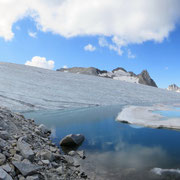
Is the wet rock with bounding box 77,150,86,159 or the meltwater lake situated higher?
the meltwater lake

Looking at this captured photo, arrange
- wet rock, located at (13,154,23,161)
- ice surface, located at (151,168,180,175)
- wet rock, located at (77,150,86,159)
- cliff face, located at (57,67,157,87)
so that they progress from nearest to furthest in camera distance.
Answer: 1. wet rock, located at (13,154,23,161)
2. ice surface, located at (151,168,180,175)
3. wet rock, located at (77,150,86,159)
4. cliff face, located at (57,67,157,87)

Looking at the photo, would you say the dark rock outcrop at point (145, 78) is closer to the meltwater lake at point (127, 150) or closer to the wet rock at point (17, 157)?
the meltwater lake at point (127, 150)

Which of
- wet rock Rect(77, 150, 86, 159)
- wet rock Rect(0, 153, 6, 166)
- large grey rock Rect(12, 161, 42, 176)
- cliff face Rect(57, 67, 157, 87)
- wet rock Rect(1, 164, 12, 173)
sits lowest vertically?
wet rock Rect(77, 150, 86, 159)

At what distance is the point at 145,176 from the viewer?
2.41 m

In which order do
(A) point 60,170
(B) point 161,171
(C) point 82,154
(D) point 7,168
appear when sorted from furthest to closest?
(C) point 82,154 → (B) point 161,171 → (A) point 60,170 → (D) point 7,168

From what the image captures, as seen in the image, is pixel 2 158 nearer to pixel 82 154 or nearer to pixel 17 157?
pixel 17 157

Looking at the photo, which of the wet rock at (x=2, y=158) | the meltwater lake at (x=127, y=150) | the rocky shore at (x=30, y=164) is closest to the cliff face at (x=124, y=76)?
the meltwater lake at (x=127, y=150)

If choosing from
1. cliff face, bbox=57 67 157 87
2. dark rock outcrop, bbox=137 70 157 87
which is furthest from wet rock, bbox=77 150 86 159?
dark rock outcrop, bbox=137 70 157 87

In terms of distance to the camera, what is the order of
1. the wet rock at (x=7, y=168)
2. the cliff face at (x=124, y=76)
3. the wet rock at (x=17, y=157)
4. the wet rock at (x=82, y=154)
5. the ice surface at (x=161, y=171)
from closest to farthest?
the wet rock at (x=7, y=168)
the wet rock at (x=17, y=157)
the ice surface at (x=161, y=171)
the wet rock at (x=82, y=154)
the cliff face at (x=124, y=76)

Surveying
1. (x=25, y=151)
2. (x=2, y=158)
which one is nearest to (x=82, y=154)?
(x=25, y=151)

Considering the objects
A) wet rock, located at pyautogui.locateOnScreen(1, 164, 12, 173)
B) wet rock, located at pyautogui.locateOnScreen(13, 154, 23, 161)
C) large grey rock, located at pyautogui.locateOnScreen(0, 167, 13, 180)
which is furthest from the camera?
wet rock, located at pyautogui.locateOnScreen(13, 154, 23, 161)

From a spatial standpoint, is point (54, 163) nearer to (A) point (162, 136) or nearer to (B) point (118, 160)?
(B) point (118, 160)

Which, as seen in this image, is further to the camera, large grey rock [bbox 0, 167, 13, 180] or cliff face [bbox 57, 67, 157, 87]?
cliff face [bbox 57, 67, 157, 87]

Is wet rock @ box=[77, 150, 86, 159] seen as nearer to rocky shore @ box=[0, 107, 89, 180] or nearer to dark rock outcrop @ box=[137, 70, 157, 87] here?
rocky shore @ box=[0, 107, 89, 180]
